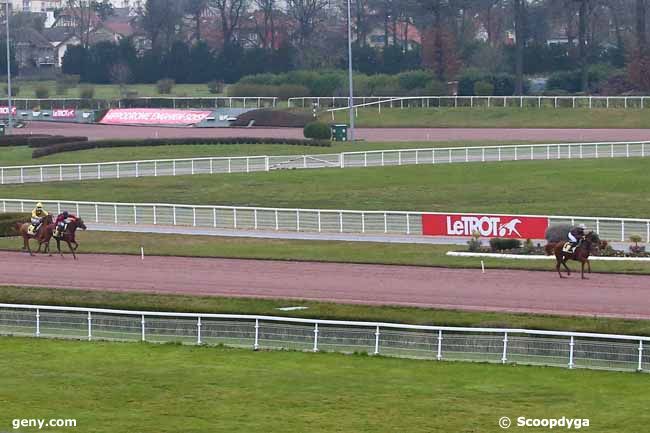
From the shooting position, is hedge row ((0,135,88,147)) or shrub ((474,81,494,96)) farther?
shrub ((474,81,494,96))

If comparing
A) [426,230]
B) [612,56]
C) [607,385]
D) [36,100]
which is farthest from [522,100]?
[607,385]

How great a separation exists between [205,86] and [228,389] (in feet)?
270

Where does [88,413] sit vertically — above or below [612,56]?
below

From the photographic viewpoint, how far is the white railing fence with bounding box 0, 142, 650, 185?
4741cm

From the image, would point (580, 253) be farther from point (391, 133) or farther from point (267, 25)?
point (267, 25)

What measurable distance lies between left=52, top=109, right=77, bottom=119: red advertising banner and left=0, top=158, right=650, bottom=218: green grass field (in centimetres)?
3084

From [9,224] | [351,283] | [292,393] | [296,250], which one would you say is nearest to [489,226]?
[296,250]

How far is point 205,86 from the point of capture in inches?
3844

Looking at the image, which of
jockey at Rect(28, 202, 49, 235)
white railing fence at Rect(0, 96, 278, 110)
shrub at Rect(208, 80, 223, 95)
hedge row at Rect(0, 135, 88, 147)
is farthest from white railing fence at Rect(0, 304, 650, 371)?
shrub at Rect(208, 80, 223, 95)

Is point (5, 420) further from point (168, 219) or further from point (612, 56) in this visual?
point (612, 56)

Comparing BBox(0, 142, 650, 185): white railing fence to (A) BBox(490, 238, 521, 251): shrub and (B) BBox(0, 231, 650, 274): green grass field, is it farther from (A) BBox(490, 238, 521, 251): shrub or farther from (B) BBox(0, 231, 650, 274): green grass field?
(A) BBox(490, 238, 521, 251): shrub

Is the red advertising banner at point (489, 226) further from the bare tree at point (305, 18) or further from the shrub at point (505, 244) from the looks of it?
the bare tree at point (305, 18)

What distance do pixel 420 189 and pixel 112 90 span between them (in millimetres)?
A: 55641

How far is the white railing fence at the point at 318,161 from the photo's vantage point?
4741 cm
